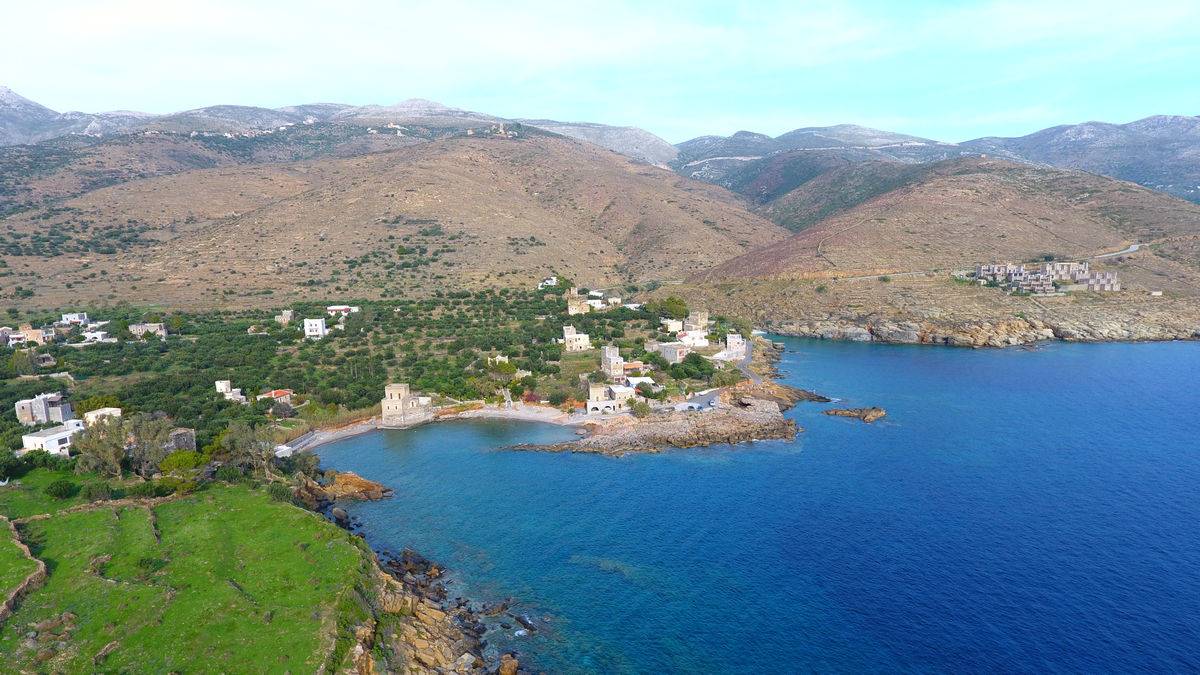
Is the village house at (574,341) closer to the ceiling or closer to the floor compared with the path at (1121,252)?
closer to the floor

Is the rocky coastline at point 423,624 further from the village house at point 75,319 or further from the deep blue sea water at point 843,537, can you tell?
the village house at point 75,319

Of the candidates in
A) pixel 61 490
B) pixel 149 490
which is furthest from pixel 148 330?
pixel 149 490

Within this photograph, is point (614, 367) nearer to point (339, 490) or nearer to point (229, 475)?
point (339, 490)

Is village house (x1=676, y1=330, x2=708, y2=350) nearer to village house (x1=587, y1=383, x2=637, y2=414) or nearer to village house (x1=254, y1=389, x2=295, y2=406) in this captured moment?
village house (x1=587, y1=383, x2=637, y2=414)

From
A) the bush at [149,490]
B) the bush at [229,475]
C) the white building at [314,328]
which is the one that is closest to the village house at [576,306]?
the white building at [314,328]

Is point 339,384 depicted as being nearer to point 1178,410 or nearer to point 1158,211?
point 1178,410

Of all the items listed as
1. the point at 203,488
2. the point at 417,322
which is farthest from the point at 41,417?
the point at 417,322
